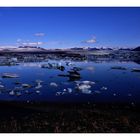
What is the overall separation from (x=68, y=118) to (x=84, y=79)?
1.32 feet

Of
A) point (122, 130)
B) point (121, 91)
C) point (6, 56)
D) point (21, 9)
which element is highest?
point (21, 9)

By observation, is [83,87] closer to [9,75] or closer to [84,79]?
[84,79]

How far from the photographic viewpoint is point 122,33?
4641 millimetres

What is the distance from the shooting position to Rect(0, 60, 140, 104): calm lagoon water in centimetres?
460

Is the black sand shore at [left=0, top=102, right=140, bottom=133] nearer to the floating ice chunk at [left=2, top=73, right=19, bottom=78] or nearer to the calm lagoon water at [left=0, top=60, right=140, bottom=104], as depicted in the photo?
the calm lagoon water at [left=0, top=60, right=140, bottom=104]

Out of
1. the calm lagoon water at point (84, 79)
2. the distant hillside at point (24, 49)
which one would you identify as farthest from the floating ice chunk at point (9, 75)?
the distant hillside at point (24, 49)

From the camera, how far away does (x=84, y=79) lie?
4609 millimetres

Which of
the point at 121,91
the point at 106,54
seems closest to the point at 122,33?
the point at 106,54

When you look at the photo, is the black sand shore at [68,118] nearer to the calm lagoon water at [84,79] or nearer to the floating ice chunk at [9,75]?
the calm lagoon water at [84,79]

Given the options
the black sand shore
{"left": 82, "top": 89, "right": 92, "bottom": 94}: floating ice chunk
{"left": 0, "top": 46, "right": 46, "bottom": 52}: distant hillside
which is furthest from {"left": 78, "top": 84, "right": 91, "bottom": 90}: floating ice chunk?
{"left": 0, "top": 46, "right": 46, "bottom": 52}: distant hillside

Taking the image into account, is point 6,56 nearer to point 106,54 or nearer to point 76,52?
point 76,52

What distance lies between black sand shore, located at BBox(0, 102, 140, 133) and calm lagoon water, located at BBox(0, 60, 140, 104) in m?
0.07

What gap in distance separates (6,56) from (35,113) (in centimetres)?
64

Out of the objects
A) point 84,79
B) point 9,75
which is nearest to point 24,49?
point 9,75
